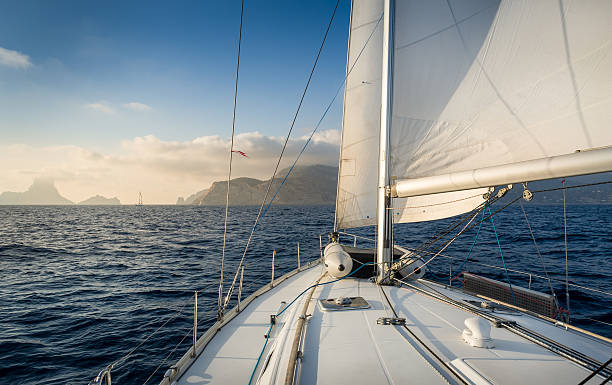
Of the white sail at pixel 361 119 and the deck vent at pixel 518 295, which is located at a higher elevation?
the white sail at pixel 361 119

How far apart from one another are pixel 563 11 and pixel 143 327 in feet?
33.5

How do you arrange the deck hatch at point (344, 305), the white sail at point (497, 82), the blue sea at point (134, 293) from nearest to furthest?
1. the white sail at point (497, 82)
2. the deck hatch at point (344, 305)
3. the blue sea at point (134, 293)

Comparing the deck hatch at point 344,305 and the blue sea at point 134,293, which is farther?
the blue sea at point 134,293

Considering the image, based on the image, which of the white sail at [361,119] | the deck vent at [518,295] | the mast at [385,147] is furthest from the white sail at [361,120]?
the deck vent at [518,295]

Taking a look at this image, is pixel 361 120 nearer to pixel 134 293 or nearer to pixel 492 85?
pixel 492 85

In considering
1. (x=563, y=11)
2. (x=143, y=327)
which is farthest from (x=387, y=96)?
(x=143, y=327)

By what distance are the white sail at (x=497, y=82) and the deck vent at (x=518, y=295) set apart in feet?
11.3

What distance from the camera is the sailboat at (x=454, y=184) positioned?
264 centimetres

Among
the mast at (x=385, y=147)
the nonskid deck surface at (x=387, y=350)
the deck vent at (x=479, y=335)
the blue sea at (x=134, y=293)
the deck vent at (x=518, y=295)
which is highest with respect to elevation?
the mast at (x=385, y=147)

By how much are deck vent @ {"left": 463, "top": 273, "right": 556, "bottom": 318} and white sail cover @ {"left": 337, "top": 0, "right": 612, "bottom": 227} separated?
2.52m

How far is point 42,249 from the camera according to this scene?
745 inches

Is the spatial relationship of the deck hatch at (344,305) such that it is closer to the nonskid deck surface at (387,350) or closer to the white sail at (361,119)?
the nonskid deck surface at (387,350)

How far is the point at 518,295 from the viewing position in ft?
19.6

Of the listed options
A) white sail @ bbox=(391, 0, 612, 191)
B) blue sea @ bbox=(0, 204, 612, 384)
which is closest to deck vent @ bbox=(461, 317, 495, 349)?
white sail @ bbox=(391, 0, 612, 191)
